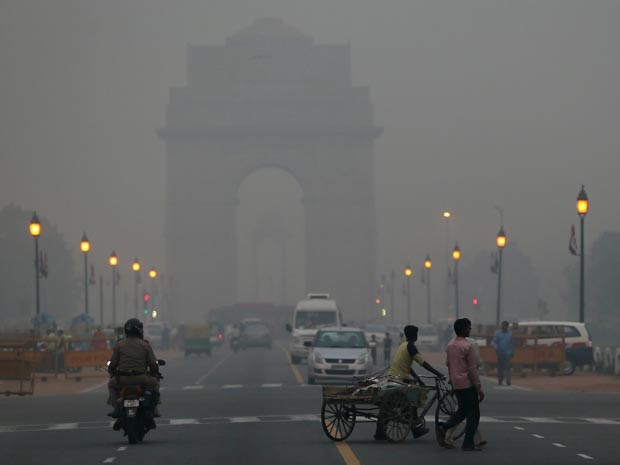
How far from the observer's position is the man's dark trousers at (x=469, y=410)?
2141 centimetres

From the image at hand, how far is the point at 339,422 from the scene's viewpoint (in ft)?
76.2

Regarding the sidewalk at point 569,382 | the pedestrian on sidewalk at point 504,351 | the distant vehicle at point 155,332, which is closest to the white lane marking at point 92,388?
the pedestrian on sidewalk at point 504,351

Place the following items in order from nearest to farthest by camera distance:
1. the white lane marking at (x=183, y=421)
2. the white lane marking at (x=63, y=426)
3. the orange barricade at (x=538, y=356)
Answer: the white lane marking at (x=63, y=426), the white lane marking at (x=183, y=421), the orange barricade at (x=538, y=356)

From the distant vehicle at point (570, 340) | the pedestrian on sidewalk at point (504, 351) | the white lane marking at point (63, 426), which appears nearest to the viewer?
the white lane marking at point (63, 426)

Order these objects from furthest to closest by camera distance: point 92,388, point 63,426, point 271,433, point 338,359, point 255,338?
point 255,338 → point 92,388 → point 338,359 → point 63,426 → point 271,433

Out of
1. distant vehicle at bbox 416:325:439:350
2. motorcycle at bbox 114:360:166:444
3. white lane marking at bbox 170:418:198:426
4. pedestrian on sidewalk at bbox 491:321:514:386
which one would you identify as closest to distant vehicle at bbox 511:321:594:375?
pedestrian on sidewalk at bbox 491:321:514:386

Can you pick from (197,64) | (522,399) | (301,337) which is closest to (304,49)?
(197,64)

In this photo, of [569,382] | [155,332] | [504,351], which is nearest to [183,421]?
[504,351]

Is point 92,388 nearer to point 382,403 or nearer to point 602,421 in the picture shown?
point 602,421

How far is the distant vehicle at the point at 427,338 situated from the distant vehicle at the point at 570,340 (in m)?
30.8

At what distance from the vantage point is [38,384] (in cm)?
4716

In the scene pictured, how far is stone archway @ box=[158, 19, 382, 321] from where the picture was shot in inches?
6206

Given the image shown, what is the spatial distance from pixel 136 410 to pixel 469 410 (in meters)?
4.69

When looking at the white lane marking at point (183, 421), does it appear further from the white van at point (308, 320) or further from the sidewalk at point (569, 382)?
the white van at point (308, 320)
